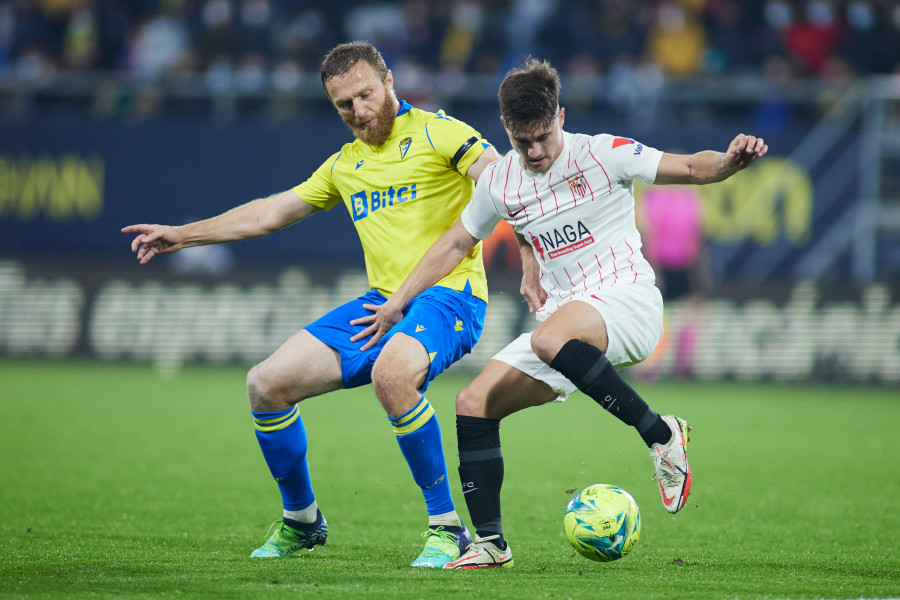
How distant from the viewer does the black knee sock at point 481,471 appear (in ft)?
16.7

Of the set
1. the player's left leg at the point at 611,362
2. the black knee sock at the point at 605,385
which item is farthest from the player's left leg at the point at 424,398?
the black knee sock at the point at 605,385

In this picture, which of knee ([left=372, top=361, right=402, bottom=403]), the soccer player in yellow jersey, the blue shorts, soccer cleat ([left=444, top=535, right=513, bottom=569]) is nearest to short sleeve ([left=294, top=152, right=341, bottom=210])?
the soccer player in yellow jersey

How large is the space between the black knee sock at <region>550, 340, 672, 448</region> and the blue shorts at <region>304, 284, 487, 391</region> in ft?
2.12

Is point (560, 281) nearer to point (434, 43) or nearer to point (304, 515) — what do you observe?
point (304, 515)

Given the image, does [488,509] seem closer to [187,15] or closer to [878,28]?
[878,28]

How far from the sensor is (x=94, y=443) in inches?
365

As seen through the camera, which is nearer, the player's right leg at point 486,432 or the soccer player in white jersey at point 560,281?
the soccer player in white jersey at point 560,281

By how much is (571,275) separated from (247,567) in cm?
200

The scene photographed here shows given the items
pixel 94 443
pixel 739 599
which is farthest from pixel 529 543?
pixel 94 443

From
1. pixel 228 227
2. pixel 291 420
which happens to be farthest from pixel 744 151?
pixel 228 227

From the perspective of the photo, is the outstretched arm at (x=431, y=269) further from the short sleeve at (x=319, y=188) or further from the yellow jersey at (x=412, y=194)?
the short sleeve at (x=319, y=188)

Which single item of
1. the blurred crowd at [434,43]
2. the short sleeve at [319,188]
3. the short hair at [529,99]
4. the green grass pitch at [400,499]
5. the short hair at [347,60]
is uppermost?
the blurred crowd at [434,43]

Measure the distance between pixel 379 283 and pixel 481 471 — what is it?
1180 millimetres

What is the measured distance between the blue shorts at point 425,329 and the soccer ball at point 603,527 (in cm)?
93
